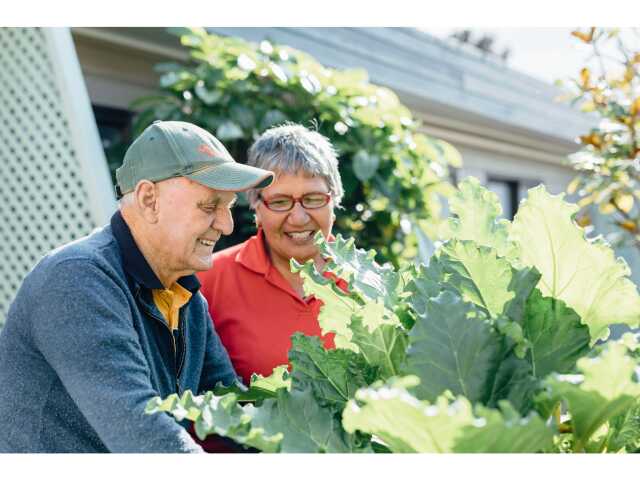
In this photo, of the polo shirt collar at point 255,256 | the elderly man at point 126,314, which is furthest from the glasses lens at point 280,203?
the elderly man at point 126,314

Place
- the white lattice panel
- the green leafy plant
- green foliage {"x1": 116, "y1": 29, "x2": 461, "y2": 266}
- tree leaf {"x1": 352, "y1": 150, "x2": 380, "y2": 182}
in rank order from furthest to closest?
1. green foliage {"x1": 116, "y1": 29, "x2": 461, "y2": 266}
2. tree leaf {"x1": 352, "y1": 150, "x2": 380, "y2": 182}
3. the white lattice panel
4. the green leafy plant

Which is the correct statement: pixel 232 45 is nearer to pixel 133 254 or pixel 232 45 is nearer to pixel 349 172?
pixel 349 172

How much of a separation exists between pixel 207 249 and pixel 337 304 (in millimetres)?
576

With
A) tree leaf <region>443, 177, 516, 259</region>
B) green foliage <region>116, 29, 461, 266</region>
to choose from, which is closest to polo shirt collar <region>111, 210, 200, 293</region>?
tree leaf <region>443, 177, 516, 259</region>

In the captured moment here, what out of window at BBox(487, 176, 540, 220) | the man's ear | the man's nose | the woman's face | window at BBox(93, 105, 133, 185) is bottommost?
window at BBox(487, 176, 540, 220)

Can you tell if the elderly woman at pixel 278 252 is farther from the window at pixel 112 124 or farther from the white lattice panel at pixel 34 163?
the window at pixel 112 124

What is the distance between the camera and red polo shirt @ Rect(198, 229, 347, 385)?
2.40 meters

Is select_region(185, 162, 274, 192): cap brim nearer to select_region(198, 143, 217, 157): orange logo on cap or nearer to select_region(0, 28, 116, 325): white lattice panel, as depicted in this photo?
select_region(198, 143, 217, 157): orange logo on cap

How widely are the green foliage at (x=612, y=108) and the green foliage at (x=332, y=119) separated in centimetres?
128

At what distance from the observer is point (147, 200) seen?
1.66 m

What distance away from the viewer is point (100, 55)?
562 centimetres

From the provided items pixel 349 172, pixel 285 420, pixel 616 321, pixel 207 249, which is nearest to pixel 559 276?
pixel 616 321

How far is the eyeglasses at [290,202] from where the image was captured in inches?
102
